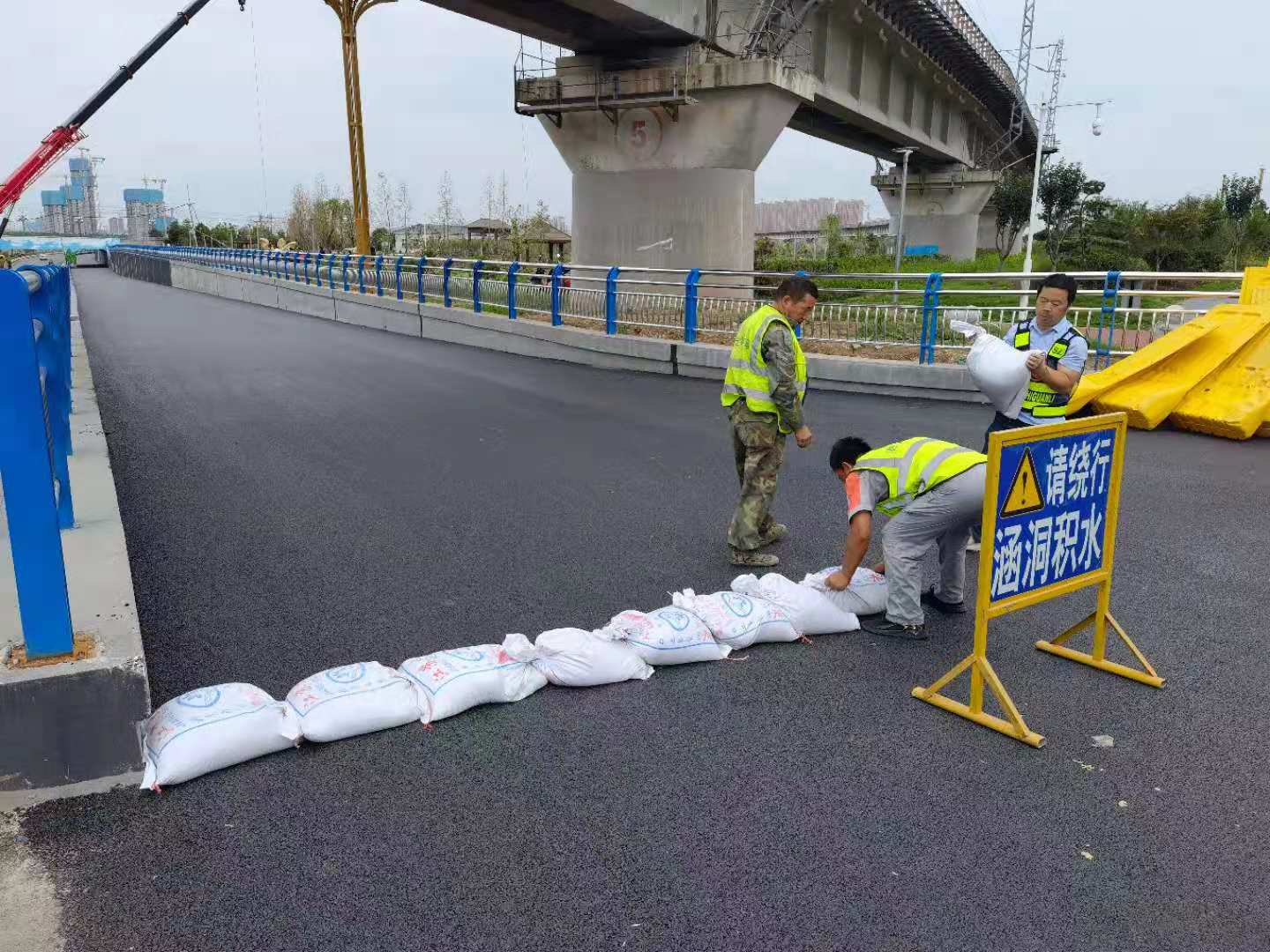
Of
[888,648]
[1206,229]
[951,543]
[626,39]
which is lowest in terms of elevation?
[888,648]

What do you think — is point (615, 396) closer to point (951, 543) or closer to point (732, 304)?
point (732, 304)

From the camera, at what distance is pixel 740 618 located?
4.15 m

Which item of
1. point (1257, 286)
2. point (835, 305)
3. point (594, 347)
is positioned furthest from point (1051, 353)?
point (594, 347)

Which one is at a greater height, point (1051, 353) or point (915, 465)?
point (1051, 353)

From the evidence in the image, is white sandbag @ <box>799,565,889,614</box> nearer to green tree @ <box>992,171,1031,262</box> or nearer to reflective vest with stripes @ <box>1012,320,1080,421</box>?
reflective vest with stripes @ <box>1012,320,1080,421</box>

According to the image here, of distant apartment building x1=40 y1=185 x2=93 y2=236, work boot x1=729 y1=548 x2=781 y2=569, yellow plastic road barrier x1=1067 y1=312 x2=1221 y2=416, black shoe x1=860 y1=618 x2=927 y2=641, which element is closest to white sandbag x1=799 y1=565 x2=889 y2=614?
black shoe x1=860 y1=618 x2=927 y2=641

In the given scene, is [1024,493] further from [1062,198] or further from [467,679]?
[1062,198]

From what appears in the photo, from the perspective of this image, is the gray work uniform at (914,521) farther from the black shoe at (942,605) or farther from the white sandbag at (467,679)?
the white sandbag at (467,679)

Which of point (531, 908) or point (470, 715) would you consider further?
point (470, 715)

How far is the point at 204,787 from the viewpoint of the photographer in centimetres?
305

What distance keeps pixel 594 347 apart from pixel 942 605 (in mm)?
10858

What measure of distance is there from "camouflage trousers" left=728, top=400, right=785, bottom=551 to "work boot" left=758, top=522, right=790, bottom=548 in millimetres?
195

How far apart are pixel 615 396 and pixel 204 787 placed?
8900 millimetres

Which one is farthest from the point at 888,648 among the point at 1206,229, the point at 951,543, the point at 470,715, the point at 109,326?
the point at 1206,229
